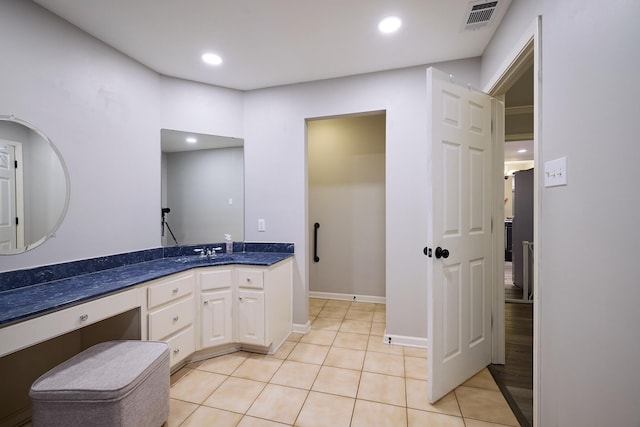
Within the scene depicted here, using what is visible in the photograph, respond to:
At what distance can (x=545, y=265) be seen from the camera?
131 centimetres

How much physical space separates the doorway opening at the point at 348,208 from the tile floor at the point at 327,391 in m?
1.18

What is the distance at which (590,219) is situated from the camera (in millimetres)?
1012

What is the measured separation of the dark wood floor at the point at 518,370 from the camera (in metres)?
1.71

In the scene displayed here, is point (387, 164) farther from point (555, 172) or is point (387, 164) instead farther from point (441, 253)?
point (555, 172)

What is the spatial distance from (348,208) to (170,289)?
2440 millimetres

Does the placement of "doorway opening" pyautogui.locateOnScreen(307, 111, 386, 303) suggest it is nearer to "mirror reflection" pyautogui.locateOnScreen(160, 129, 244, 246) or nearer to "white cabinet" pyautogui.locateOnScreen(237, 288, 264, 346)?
"mirror reflection" pyautogui.locateOnScreen(160, 129, 244, 246)

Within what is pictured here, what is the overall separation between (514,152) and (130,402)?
7.84 meters

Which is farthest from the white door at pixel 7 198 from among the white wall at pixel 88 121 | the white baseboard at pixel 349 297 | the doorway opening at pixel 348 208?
the white baseboard at pixel 349 297

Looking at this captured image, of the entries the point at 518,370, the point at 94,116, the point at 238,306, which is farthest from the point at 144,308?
the point at 518,370

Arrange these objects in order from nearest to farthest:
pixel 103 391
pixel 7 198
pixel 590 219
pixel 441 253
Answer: pixel 590 219, pixel 103 391, pixel 7 198, pixel 441 253

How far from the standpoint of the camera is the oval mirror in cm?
159

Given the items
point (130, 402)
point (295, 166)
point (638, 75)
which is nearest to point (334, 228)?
point (295, 166)

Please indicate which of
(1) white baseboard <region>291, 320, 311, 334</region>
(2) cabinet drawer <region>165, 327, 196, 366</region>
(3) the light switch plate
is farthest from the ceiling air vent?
(2) cabinet drawer <region>165, 327, 196, 366</region>

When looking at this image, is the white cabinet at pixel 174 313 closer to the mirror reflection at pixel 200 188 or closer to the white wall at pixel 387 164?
the mirror reflection at pixel 200 188
